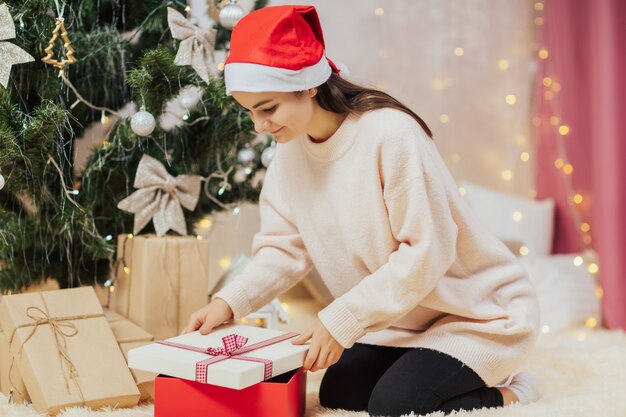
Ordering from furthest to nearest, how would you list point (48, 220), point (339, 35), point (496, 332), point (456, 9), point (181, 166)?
1. point (456, 9)
2. point (339, 35)
3. point (181, 166)
4. point (48, 220)
5. point (496, 332)

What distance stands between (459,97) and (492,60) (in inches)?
7.4

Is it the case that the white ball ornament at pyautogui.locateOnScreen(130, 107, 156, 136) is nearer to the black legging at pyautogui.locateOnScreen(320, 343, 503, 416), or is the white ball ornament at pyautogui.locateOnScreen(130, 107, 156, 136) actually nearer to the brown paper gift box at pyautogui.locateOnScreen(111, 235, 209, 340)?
the brown paper gift box at pyautogui.locateOnScreen(111, 235, 209, 340)

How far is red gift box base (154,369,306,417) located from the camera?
110 cm

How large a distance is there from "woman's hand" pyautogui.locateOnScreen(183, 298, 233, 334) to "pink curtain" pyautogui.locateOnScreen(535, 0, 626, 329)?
1248 millimetres

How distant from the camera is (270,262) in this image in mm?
1372

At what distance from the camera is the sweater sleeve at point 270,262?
132 cm

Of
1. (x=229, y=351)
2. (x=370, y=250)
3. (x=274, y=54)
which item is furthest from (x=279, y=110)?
(x=229, y=351)

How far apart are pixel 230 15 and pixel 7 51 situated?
0.46 metres

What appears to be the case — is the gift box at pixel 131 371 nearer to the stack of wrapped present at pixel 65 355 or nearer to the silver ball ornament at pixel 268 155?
the stack of wrapped present at pixel 65 355

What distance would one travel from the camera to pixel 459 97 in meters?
2.60

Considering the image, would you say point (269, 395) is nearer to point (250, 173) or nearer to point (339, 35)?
point (250, 173)

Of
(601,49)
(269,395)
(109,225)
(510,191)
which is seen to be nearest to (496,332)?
(269,395)

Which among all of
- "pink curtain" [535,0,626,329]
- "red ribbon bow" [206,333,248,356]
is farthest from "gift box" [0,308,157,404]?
"pink curtain" [535,0,626,329]

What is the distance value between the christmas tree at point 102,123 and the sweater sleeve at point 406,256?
49 cm
